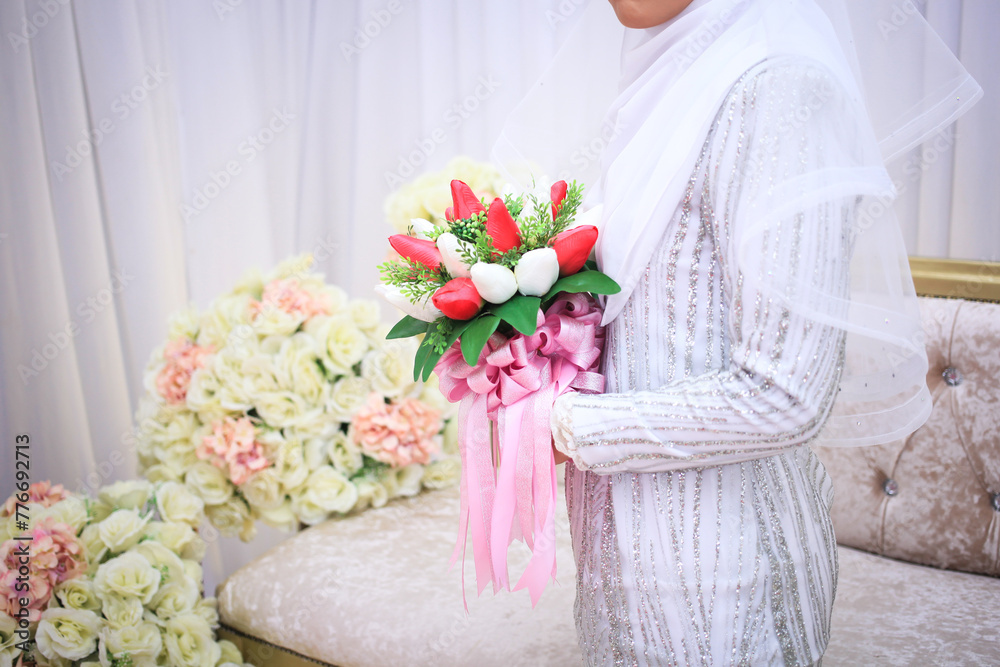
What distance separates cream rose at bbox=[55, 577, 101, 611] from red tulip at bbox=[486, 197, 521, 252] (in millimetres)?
1067

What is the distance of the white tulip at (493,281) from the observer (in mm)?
786

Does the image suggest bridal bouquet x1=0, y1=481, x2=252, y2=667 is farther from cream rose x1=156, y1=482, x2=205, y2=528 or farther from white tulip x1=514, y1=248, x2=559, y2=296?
white tulip x1=514, y1=248, x2=559, y2=296

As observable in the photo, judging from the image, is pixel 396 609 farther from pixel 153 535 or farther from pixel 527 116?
pixel 527 116

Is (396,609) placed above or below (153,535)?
below

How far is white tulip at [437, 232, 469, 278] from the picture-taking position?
83 centimetres

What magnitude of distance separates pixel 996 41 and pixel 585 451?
1.38 meters

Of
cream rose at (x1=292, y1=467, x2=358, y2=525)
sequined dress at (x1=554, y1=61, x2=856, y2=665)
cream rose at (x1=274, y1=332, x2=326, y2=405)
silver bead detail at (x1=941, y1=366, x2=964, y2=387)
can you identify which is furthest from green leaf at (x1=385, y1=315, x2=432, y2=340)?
silver bead detail at (x1=941, y1=366, x2=964, y2=387)

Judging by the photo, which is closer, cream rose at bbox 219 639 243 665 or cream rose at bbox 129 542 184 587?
cream rose at bbox 129 542 184 587

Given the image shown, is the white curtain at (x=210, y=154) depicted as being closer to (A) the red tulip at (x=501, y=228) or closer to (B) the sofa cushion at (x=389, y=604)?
(B) the sofa cushion at (x=389, y=604)

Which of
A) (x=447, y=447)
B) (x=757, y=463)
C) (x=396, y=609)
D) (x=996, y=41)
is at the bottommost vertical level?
(x=396, y=609)

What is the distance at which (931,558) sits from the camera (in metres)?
1.54

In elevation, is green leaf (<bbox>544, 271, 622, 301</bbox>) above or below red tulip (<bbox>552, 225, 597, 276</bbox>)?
below

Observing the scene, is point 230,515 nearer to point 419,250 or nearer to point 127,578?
point 127,578

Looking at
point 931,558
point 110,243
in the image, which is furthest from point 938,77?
point 110,243
